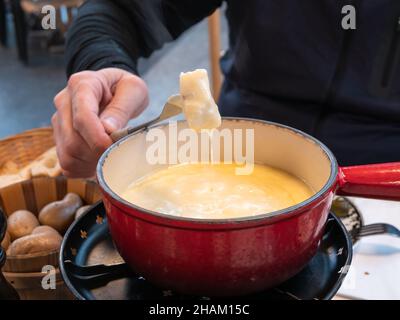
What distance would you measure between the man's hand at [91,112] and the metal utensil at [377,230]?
40cm

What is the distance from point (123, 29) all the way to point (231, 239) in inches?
30.9

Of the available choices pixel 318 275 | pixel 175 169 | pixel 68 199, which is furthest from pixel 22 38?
pixel 318 275

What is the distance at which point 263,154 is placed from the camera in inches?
27.0

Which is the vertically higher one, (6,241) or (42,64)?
(6,241)

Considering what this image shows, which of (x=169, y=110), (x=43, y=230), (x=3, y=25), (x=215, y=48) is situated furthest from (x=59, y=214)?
(x=3, y=25)

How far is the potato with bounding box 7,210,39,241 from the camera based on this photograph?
85cm

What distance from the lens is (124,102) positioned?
0.84m

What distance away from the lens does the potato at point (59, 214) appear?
2.92 feet

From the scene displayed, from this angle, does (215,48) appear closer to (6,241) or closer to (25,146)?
(25,146)

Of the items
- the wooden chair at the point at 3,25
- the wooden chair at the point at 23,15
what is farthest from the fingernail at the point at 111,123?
the wooden chair at the point at 3,25

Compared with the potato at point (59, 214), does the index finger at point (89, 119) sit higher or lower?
higher

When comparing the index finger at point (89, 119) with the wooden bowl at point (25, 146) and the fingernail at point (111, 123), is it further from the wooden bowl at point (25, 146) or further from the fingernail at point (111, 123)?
the wooden bowl at point (25, 146)

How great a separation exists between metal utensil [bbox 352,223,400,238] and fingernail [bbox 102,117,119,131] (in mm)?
398
